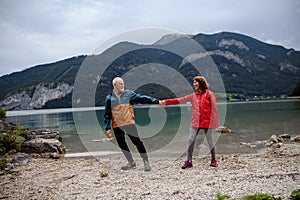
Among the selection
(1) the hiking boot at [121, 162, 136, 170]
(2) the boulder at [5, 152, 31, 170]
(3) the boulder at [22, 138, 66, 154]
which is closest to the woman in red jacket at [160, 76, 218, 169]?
(1) the hiking boot at [121, 162, 136, 170]

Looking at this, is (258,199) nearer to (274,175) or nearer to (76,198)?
(274,175)

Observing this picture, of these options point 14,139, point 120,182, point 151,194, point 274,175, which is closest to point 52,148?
point 14,139

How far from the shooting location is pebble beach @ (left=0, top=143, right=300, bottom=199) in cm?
579

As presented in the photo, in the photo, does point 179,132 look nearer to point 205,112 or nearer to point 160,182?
point 205,112

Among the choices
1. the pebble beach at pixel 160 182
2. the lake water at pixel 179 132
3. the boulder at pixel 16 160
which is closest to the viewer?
A: the pebble beach at pixel 160 182

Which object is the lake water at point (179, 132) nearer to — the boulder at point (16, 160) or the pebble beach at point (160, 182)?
the boulder at point (16, 160)

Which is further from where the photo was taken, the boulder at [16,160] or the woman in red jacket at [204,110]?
the boulder at [16,160]

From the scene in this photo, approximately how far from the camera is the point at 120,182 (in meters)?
7.21

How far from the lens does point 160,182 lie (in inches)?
272

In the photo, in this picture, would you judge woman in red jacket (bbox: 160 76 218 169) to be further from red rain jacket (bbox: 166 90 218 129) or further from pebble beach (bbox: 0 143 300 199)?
pebble beach (bbox: 0 143 300 199)

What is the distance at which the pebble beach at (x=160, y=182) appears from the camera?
579 centimetres

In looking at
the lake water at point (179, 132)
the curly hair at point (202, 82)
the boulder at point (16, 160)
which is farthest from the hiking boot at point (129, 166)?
the lake water at point (179, 132)

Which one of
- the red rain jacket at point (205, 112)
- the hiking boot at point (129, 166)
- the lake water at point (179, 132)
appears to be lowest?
the lake water at point (179, 132)

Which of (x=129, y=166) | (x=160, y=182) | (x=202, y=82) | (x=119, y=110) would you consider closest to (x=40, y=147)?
(x=129, y=166)
